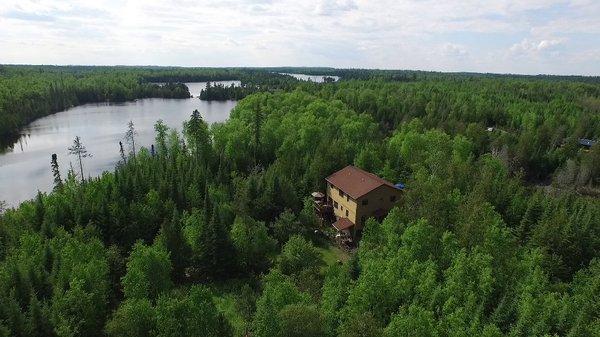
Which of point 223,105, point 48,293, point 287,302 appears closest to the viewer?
point 287,302

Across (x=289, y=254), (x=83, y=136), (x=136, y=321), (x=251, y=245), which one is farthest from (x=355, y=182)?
(x=83, y=136)

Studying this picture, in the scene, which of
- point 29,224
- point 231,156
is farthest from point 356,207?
point 29,224

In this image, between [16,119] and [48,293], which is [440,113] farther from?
[16,119]

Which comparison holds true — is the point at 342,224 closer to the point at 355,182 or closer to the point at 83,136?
the point at 355,182

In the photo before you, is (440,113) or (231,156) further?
(440,113)

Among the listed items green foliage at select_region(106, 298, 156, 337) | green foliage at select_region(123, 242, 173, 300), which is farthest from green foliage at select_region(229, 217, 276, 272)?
green foliage at select_region(106, 298, 156, 337)

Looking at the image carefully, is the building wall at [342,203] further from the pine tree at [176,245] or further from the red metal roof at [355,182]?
the pine tree at [176,245]

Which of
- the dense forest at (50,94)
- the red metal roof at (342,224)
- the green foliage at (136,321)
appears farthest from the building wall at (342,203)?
the dense forest at (50,94)
